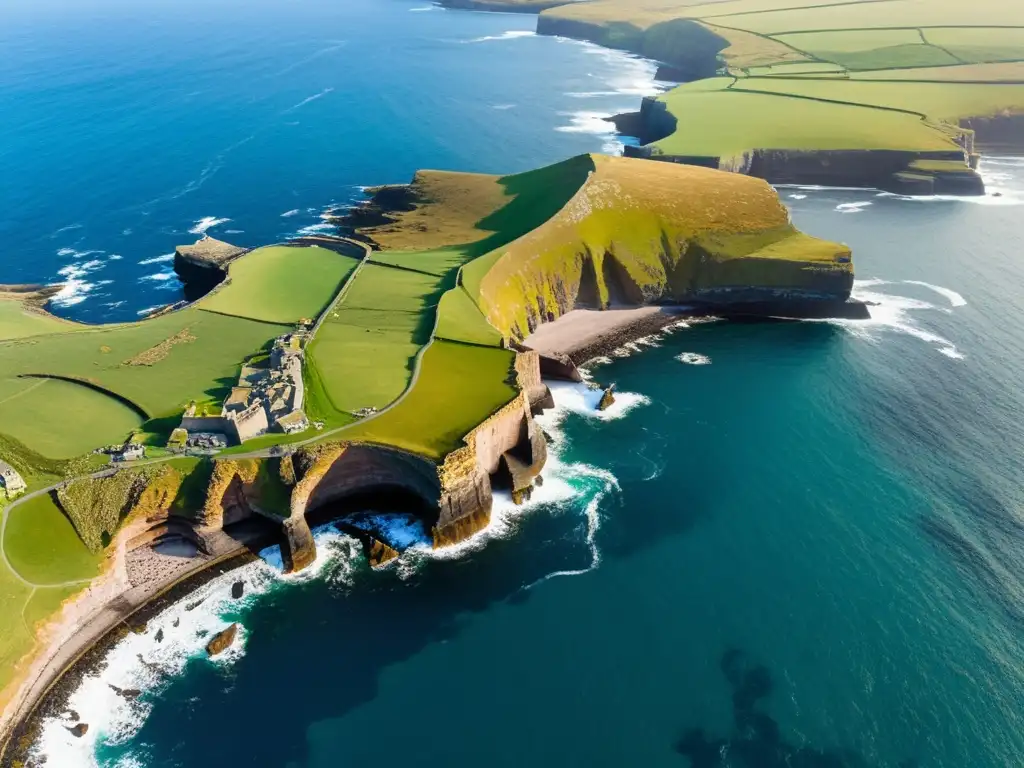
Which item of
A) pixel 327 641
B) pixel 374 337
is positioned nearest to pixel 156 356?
pixel 374 337

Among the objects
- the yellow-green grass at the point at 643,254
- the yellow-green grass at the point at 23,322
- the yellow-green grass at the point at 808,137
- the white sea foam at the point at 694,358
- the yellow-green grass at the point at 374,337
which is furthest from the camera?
the yellow-green grass at the point at 808,137

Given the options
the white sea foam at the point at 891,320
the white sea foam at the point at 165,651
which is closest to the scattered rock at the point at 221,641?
the white sea foam at the point at 165,651

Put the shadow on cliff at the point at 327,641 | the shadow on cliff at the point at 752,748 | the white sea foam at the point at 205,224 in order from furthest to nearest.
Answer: the white sea foam at the point at 205,224
the shadow on cliff at the point at 327,641
the shadow on cliff at the point at 752,748

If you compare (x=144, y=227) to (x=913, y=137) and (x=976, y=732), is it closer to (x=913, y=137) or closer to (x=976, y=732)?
(x=976, y=732)

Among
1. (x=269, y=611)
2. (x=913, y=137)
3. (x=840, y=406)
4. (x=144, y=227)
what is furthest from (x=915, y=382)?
(x=144, y=227)

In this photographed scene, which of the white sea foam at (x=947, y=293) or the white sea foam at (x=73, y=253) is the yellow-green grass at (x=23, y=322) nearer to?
the white sea foam at (x=73, y=253)

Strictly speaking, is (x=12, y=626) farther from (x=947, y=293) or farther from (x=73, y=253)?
(x=947, y=293)

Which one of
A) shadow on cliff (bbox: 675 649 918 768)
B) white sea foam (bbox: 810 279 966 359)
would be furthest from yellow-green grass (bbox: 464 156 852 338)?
shadow on cliff (bbox: 675 649 918 768)
